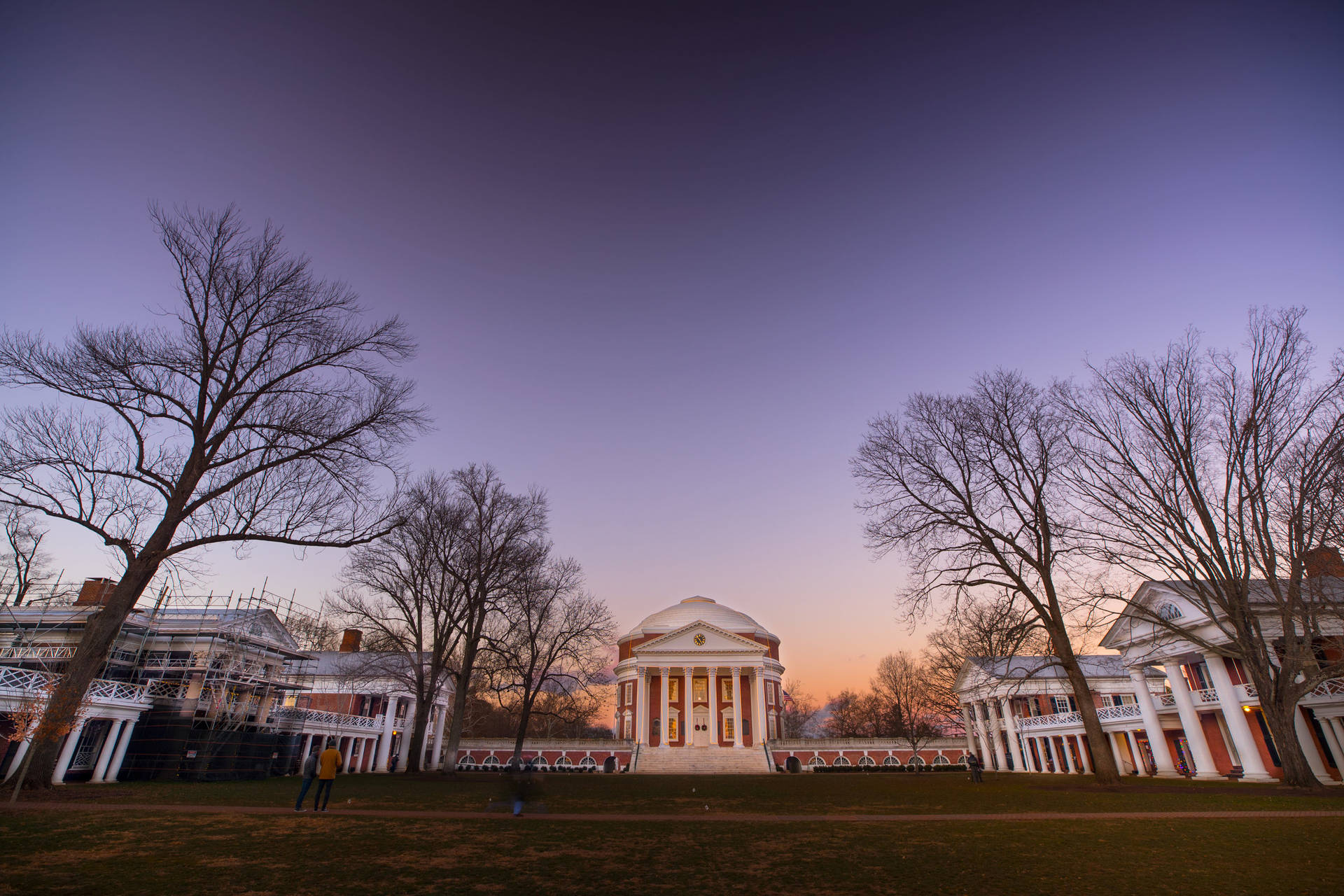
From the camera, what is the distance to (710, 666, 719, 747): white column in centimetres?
5275

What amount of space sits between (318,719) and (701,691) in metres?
32.4

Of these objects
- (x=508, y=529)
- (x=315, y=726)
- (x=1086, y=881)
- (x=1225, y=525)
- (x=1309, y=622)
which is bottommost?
(x=1086, y=881)

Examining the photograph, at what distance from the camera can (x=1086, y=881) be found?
757 cm

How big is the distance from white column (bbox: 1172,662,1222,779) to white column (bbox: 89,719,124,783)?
4209cm

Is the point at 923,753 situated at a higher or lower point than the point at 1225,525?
lower

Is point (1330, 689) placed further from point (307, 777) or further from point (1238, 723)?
point (307, 777)

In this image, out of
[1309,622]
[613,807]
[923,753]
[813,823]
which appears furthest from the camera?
[923,753]

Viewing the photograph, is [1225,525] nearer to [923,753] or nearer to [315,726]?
[923,753]

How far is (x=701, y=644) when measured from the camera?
53531 mm

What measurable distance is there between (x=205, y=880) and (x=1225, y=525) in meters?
26.1

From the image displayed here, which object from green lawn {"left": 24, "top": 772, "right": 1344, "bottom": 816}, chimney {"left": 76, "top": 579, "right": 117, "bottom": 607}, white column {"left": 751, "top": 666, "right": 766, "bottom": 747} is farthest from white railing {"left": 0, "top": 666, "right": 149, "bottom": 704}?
white column {"left": 751, "top": 666, "right": 766, "bottom": 747}

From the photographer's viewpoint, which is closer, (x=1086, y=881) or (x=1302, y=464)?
(x=1086, y=881)

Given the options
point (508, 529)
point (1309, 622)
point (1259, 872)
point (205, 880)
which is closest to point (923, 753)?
point (1309, 622)

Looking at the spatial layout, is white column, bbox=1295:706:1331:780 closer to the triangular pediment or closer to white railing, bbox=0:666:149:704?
the triangular pediment
